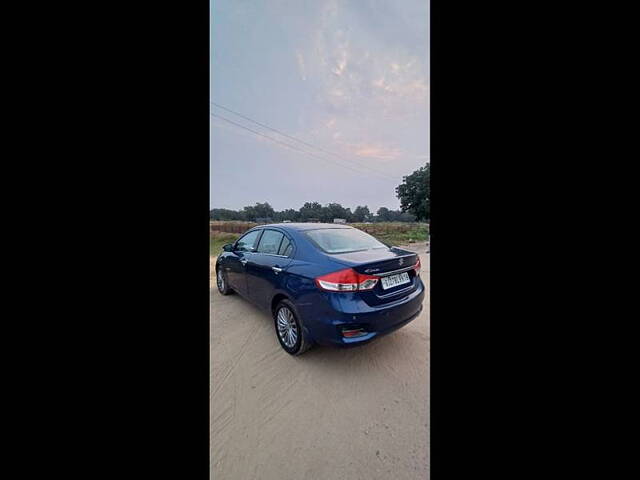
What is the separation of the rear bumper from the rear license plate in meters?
0.16

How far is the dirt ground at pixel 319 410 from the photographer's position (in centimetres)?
147

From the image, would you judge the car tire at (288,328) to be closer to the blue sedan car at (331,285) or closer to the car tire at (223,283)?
the blue sedan car at (331,285)

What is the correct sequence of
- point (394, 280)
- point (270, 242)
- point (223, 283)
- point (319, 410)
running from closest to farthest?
point (319, 410) < point (394, 280) < point (270, 242) < point (223, 283)

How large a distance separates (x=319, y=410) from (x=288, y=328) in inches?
36.5

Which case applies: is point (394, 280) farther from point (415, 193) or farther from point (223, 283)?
point (415, 193)

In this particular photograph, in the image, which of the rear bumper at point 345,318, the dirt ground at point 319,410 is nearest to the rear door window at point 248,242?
the dirt ground at point 319,410

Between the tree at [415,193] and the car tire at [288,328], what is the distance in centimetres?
1218

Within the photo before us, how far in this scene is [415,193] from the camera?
1528cm

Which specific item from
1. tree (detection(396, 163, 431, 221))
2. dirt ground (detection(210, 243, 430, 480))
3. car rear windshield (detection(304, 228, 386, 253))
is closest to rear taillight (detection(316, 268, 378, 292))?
car rear windshield (detection(304, 228, 386, 253))

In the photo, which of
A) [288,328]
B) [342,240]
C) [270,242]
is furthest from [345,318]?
[270,242]

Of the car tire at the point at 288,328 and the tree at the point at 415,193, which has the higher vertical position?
the tree at the point at 415,193
